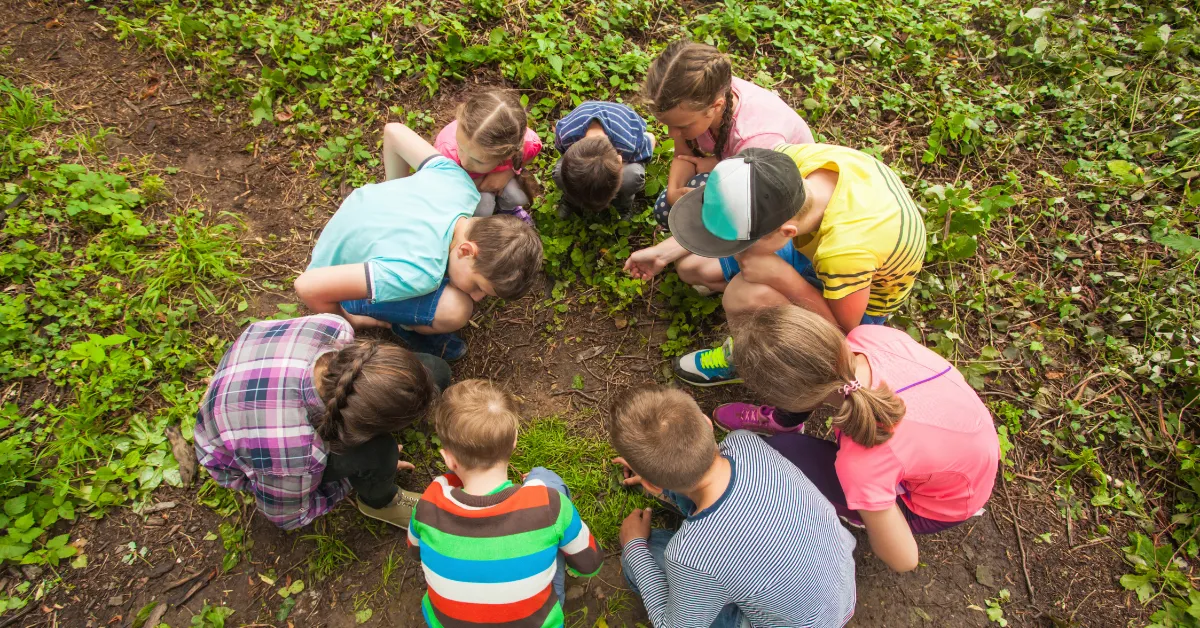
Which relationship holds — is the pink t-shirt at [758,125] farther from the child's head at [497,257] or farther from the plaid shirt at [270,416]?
Answer: the plaid shirt at [270,416]

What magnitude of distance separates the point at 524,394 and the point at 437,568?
1133mm

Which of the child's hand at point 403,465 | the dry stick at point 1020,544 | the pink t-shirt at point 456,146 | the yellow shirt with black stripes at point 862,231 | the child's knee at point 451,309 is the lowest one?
the dry stick at point 1020,544

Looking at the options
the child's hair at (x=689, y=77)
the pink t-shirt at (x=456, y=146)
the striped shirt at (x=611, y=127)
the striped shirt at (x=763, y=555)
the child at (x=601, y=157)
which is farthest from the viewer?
the striped shirt at (x=611, y=127)

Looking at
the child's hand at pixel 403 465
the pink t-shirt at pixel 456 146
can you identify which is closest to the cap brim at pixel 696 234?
the pink t-shirt at pixel 456 146

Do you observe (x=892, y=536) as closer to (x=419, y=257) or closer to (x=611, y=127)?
(x=419, y=257)

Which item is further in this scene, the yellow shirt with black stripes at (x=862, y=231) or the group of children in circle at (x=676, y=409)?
the yellow shirt with black stripes at (x=862, y=231)

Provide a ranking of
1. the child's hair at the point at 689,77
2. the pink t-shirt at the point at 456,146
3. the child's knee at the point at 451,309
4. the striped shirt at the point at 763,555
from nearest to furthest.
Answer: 1. the striped shirt at the point at 763,555
2. the child's hair at the point at 689,77
3. the child's knee at the point at 451,309
4. the pink t-shirt at the point at 456,146

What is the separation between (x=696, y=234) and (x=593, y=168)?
739 mm

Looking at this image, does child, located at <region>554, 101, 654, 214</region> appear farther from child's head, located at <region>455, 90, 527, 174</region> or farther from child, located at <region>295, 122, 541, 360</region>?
child, located at <region>295, 122, 541, 360</region>

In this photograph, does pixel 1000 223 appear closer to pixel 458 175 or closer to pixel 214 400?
pixel 458 175

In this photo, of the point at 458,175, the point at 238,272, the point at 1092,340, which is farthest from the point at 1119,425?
the point at 238,272

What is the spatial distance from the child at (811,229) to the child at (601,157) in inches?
22.9

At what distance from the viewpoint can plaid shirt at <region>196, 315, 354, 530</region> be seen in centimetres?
217

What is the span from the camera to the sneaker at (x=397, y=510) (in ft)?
8.67
